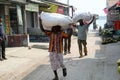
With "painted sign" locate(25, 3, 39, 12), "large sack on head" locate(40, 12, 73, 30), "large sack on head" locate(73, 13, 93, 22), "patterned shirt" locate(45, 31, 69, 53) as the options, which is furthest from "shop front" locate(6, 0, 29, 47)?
"patterned shirt" locate(45, 31, 69, 53)

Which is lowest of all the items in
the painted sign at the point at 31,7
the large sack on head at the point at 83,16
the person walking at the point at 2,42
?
the person walking at the point at 2,42

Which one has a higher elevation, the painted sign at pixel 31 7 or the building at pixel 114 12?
the painted sign at pixel 31 7

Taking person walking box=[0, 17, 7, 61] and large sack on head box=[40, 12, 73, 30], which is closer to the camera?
large sack on head box=[40, 12, 73, 30]

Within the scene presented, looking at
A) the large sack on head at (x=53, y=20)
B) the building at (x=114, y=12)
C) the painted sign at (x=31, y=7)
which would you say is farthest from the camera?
the painted sign at (x=31, y=7)

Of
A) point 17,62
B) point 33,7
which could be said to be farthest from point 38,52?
point 33,7

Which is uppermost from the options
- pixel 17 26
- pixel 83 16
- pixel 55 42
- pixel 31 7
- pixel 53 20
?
pixel 31 7

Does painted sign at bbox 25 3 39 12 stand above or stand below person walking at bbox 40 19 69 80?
above

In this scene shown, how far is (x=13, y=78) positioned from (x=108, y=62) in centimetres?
408

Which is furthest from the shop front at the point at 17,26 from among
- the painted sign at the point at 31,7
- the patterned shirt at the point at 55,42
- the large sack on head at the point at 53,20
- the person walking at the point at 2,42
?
the patterned shirt at the point at 55,42

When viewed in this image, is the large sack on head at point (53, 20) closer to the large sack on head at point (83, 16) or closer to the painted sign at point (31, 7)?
the large sack on head at point (83, 16)

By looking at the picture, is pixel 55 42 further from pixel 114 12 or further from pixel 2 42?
pixel 114 12

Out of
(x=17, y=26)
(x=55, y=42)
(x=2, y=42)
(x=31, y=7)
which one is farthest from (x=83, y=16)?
(x=31, y=7)

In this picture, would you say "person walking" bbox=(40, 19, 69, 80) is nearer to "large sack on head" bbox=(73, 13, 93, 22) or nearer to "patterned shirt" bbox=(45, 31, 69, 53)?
"patterned shirt" bbox=(45, 31, 69, 53)

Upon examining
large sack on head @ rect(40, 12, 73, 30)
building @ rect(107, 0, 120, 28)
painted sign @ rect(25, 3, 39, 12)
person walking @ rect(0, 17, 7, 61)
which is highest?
painted sign @ rect(25, 3, 39, 12)
